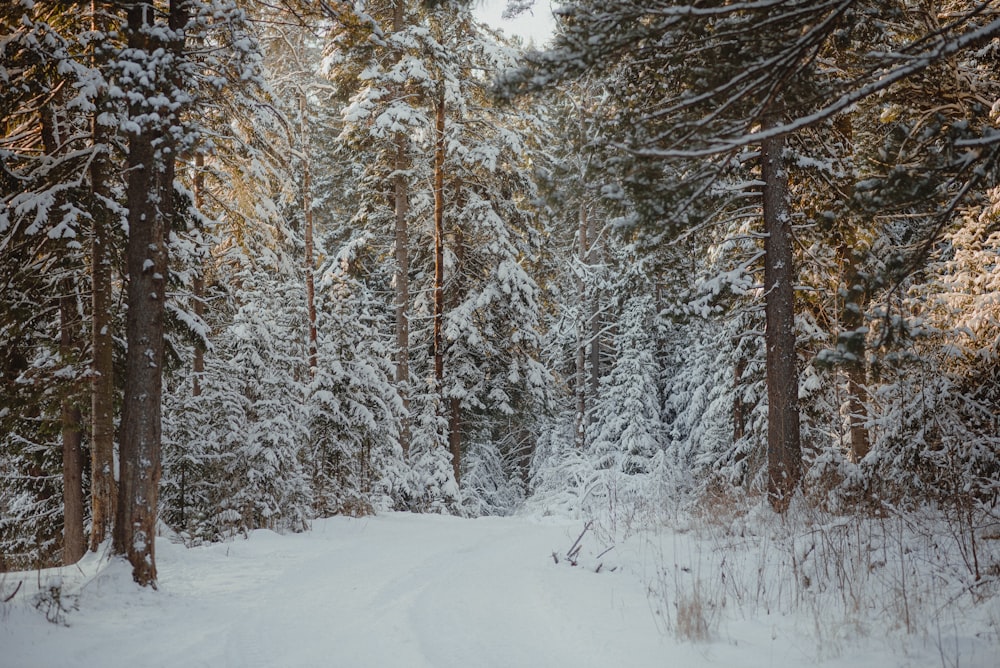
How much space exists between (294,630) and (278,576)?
206cm

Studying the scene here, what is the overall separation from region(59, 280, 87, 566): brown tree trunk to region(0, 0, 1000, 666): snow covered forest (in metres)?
0.05

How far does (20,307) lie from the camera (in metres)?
8.12

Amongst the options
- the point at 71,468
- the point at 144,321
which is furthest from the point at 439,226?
the point at 144,321

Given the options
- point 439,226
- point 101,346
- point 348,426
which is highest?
point 439,226

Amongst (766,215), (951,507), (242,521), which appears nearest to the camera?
(951,507)

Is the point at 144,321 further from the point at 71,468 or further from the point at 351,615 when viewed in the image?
the point at 71,468

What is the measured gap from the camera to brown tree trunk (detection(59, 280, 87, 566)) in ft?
27.5

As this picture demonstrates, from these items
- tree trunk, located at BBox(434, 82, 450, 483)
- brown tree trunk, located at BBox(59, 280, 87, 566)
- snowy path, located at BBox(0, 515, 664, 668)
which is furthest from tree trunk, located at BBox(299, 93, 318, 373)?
snowy path, located at BBox(0, 515, 664, 668)

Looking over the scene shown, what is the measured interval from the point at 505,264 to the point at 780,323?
9301mm

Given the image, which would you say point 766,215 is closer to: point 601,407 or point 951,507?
point 951,507

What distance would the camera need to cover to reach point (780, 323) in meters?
8.62

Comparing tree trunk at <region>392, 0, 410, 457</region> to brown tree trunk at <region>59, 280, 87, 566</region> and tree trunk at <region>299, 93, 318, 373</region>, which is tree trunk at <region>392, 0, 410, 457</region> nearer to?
tree trunk at <region>299, 93, 318, 373</region>

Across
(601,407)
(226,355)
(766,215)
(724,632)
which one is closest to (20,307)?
(226,355)

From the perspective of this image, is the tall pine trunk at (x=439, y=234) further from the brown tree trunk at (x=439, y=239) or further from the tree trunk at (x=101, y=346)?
the tree trunk at (x=101, y=346)
